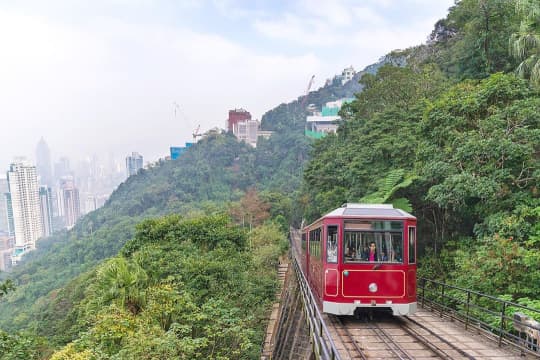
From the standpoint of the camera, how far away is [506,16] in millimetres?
19703

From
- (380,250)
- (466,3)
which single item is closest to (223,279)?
(380,250)

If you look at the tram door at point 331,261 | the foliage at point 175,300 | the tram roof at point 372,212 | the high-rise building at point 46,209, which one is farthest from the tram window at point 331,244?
the high-rise building at point 46,209

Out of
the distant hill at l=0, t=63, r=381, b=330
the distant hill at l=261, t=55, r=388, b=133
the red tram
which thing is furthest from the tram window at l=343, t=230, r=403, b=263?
the distant hill at l=261, t=55, r=388, b=133

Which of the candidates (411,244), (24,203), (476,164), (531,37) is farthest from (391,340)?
(24,203)

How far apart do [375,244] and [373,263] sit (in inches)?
16.5

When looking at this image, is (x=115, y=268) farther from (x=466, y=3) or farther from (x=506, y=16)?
(x=466, y=3)

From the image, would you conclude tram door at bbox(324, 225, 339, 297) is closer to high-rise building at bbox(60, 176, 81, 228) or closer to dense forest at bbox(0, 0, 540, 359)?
dense forest at bbox(0, 0, 540, 359)

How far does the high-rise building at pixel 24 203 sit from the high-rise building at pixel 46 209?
415 centimetres

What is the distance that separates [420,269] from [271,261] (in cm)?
1381

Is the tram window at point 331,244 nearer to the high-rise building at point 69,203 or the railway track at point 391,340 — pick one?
the railway track at point 391,340

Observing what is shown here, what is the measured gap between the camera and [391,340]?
7910 mm

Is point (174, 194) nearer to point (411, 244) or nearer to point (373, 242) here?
point (373, 242)

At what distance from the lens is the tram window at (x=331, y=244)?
8875mm

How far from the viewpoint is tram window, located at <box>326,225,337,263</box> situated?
349 inches
